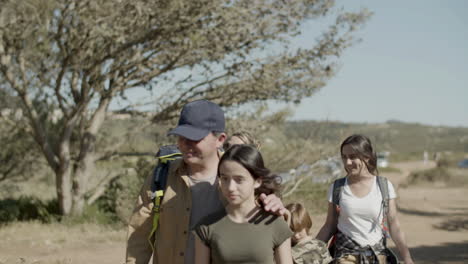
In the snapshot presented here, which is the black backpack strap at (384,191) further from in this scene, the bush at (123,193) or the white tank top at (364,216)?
the bush at (123,193)

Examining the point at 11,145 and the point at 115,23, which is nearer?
the point at 115,23

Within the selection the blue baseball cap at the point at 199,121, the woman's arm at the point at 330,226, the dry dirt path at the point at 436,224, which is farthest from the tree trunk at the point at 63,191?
the blue baseball cap at the point at 199,121

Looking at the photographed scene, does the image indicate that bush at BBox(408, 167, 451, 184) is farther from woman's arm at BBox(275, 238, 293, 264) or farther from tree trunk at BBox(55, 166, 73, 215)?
woman's arm at BBox(275, 238, 293, 264)

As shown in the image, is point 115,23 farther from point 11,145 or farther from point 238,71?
point 11,145

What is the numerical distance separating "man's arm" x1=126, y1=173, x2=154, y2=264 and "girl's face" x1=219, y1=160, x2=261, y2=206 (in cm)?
51

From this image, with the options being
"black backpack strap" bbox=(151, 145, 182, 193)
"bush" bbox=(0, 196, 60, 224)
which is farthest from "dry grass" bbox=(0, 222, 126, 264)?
"black backpack strap" bbox=(151, 145, 182, 193)

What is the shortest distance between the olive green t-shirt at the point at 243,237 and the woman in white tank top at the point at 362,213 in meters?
1.33

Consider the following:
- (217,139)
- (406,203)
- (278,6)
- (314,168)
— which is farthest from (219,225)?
(406,203)

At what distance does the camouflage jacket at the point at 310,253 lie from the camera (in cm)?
349

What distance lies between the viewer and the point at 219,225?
2.66 meters

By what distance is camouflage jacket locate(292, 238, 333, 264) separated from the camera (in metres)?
3.49

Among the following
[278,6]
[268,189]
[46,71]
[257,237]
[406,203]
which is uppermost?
[278,6]

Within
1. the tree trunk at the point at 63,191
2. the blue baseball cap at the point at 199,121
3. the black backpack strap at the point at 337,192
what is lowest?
the tree trunk at the point at 63,191

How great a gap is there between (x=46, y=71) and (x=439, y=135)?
382 feet
